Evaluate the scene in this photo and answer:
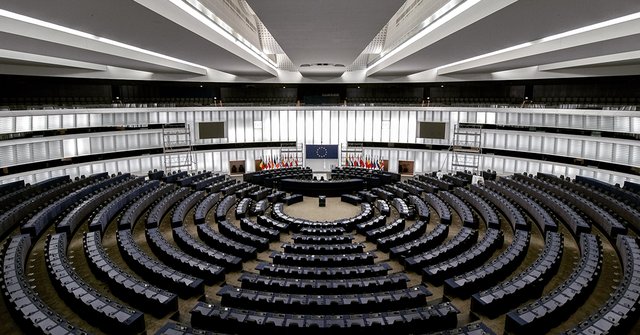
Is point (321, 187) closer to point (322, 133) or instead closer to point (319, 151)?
point (319, 151)

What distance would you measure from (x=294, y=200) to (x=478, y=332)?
713 inches

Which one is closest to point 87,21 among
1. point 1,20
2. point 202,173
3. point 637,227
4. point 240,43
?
point 1,20

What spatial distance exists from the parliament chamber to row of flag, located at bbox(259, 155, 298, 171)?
0.43 meters

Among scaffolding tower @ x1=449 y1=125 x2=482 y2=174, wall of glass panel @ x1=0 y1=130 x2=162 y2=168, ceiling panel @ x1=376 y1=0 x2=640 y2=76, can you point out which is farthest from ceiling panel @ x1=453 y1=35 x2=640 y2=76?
wall of glass panel @ x1=0 y1=130 x2=162 y2=168

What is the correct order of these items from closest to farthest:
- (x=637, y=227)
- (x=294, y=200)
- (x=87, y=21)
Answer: (x=87, y=21) → (x=637, y=227) → (x=294, y=200)

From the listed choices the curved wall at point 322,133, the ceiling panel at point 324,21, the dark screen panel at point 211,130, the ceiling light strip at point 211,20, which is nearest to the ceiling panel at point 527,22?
the ceiling panel at point 324,21

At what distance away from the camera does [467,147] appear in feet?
101

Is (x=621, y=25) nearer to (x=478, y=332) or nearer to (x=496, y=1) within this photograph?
(x=496, y=1)

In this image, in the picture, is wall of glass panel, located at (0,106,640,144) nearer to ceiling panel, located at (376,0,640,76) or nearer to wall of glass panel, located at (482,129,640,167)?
wall of glass panel, located at (482,129,640,167)

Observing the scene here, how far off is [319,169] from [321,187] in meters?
10.6

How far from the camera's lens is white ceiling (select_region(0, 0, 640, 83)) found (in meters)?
11.2

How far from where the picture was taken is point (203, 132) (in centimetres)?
3331

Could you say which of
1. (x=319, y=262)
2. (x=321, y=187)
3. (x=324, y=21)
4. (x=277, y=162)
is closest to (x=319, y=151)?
(x=277, y=162)

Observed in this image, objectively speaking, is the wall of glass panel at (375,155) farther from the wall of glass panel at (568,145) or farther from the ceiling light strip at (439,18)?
the ceiling light strip at (439,18)
